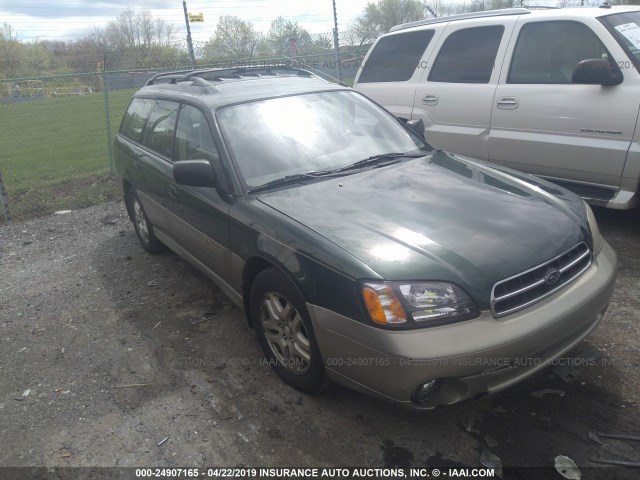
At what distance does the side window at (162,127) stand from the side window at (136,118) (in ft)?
0.53

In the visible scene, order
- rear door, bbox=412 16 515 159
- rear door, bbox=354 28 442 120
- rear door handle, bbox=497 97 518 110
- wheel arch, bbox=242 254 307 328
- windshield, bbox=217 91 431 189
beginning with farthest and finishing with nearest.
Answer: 1. rear door, bbox=354 28 442 120
2. rear door, bbox=412 16 515 159
3. rear door handle, bbox=497 97 518 110
4. windshield, bbox=217 91 431 189
5. wheel arch, bbox=242 254 307 328

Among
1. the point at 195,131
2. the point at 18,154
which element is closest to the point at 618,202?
the point at 195,131

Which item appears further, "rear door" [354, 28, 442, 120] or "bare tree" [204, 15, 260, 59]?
"bare tree" [204, 15, 260, 59]

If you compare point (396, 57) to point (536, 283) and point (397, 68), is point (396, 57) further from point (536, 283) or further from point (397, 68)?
point (536, 283)

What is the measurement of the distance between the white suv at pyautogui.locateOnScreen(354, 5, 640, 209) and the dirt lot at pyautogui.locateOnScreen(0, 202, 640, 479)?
88cm

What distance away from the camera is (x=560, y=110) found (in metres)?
4.93

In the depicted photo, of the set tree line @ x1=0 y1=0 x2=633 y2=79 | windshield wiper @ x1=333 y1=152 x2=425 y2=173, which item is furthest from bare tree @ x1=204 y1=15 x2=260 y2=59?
windshield wiper @ x1=333 y1=152 x2=425 y2=173

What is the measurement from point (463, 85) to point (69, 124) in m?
14.1

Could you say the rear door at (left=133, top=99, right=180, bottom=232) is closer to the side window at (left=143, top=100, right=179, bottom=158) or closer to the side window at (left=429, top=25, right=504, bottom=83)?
the side window at (left=143, top=100, right=179, bottom=158)

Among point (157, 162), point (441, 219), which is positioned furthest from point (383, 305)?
point (157, 162)

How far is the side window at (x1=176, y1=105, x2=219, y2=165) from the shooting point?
12.1ft

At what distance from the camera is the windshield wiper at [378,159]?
3.60 m

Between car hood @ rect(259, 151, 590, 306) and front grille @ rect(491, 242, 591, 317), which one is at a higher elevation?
car hood @ rect(259, 151, 590, 306)

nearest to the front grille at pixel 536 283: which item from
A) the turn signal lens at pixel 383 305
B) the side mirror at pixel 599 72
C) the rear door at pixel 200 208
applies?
the turn signal lens at pixel 383 305
